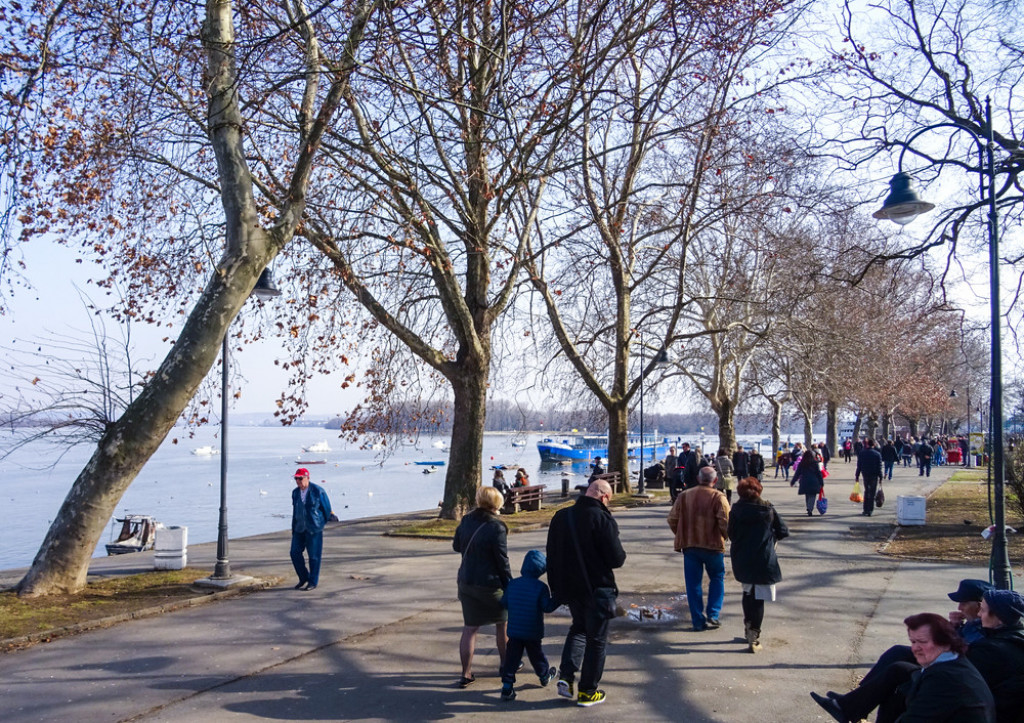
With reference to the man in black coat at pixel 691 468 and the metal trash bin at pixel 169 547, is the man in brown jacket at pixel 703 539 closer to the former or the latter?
the metal trash bin at pixel 169 547

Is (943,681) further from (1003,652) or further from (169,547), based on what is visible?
(169,547)

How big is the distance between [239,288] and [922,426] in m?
101

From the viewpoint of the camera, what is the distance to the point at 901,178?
31.9 feet

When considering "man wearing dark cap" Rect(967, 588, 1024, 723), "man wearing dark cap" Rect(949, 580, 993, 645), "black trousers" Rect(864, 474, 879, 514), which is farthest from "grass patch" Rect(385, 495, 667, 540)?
"man wearing dark cap" Rect(967, 588, 1024, 723)

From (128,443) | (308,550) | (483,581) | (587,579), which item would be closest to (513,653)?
(483,581)

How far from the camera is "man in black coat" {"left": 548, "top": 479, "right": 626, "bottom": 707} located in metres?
6.04

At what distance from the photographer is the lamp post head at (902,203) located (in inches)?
376

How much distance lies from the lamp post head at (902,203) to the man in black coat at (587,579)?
5.78 metres

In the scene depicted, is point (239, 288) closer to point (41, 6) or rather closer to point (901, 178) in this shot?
point (41, 6)

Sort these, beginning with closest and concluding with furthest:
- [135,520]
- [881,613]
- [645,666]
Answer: [645,666] < [881,613] < [135,520]

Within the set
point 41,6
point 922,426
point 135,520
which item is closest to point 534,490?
point 135,520

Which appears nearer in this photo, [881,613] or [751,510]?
[751,510]

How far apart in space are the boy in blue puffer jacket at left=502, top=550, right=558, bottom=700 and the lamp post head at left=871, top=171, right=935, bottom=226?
640cm

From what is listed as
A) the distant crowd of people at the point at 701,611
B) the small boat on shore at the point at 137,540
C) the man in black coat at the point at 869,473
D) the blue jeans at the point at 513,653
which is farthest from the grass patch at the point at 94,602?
the man in black coat at the point at 869,473
